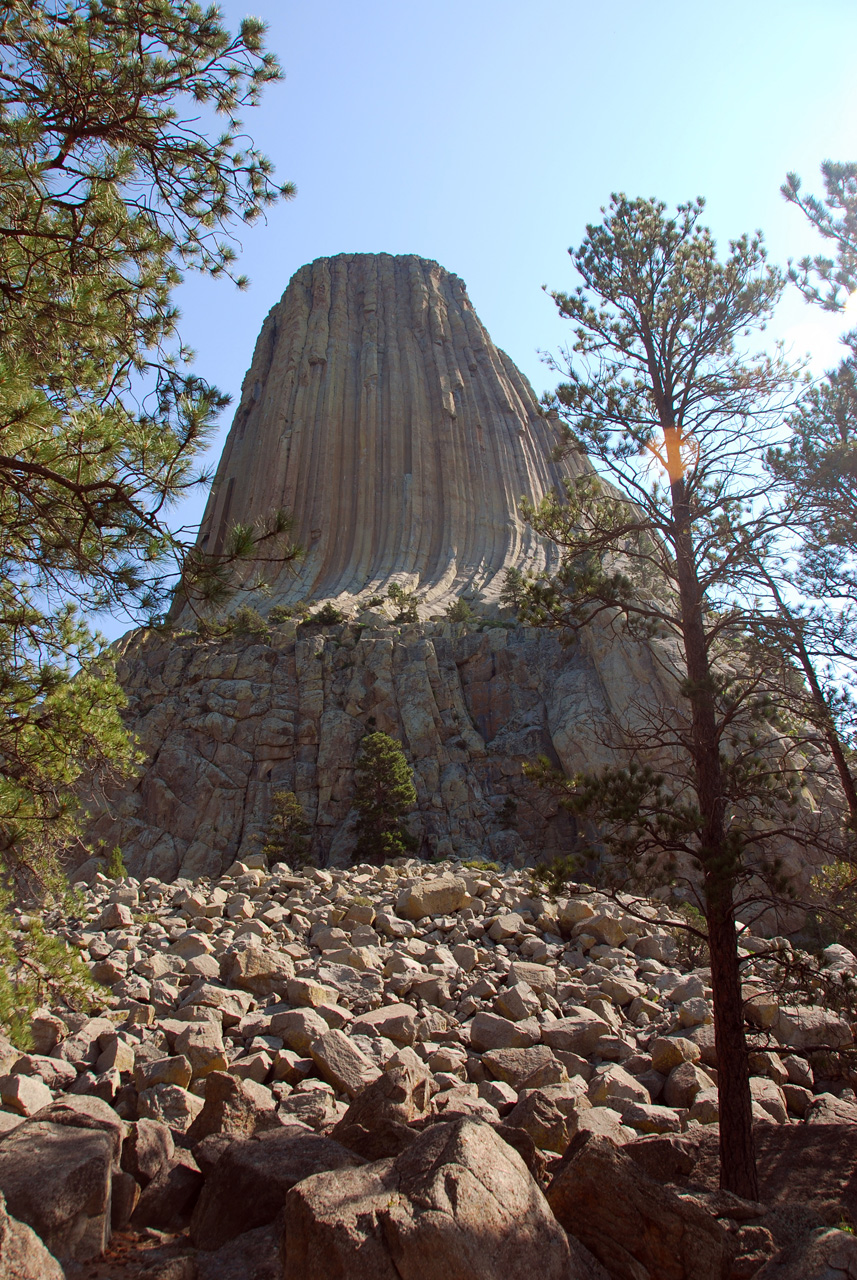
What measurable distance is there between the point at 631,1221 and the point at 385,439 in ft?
148

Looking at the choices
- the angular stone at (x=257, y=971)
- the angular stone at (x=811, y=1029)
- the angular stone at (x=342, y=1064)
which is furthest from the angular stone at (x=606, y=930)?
the angular stone at (x=342, y=1064)

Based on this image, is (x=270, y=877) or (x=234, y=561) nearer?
(x=234, y=561)

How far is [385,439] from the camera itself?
45938 mm

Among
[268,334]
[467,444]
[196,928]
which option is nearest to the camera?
[196,928]

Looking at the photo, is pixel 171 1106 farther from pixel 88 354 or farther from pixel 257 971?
pixel 88 354

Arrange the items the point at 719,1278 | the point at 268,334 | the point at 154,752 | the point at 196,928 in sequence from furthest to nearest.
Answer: the point at 268,334, the point at 154,752, the point at 196,928, the point at 719,1278

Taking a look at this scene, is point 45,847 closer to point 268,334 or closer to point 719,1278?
point 719,1278

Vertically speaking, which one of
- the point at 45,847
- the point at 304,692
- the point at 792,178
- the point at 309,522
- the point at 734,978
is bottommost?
the point at 734,978

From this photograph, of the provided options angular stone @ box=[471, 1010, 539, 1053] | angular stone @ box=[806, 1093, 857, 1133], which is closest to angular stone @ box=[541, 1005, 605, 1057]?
angular stone @ box=[471, 1010, 539, 1053]

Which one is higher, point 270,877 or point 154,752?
point 154,752

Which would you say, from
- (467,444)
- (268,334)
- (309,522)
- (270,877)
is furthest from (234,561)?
(268,334)

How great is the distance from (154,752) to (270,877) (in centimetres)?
1715

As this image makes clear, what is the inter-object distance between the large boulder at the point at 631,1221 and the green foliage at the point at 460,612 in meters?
29.9

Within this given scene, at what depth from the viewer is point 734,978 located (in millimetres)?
5172
